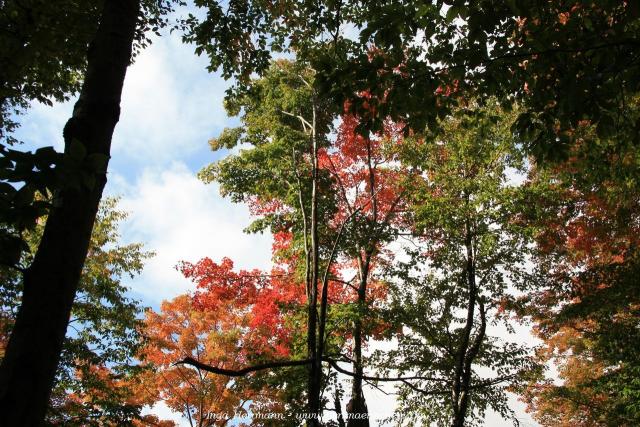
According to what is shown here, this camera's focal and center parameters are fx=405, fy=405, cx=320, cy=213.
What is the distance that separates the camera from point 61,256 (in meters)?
1.61

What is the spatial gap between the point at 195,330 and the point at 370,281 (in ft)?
27.4

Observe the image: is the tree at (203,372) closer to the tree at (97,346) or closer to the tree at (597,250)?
the tree at (97,346)

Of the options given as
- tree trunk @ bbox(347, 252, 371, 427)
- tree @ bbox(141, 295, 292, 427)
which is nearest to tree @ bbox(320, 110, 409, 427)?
tree trunk @ bbox(347, 252, 371, 427)

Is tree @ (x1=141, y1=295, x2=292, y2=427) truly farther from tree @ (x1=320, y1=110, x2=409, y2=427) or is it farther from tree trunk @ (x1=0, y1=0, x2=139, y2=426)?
tree trunk @ (x1=0, y1=0, x2=139, y2=426)

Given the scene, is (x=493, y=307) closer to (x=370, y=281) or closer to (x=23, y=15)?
(x=370, y=281)

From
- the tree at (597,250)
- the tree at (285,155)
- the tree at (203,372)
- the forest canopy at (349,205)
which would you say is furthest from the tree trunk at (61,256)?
the tree at (203,372)

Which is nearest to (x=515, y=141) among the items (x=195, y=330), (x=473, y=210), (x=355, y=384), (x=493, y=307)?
(x=473, y=210)

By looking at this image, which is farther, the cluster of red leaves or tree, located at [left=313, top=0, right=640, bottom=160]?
the cluster of red leaves

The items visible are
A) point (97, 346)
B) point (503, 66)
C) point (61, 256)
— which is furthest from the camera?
point (97, 346)

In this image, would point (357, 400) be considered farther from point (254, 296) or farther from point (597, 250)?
point (597, 250)

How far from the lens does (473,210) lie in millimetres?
10289

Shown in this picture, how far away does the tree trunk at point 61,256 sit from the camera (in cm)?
141

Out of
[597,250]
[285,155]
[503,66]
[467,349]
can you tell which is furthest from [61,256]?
[597,250]

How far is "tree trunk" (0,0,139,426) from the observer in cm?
141
